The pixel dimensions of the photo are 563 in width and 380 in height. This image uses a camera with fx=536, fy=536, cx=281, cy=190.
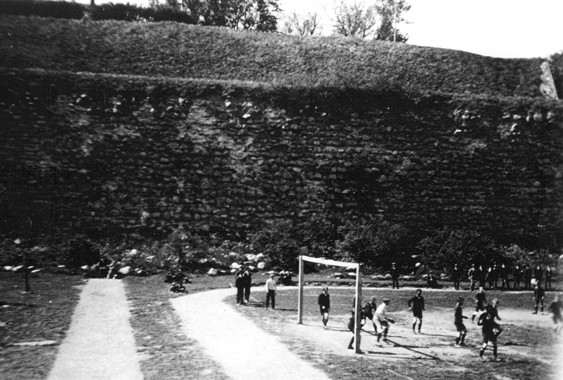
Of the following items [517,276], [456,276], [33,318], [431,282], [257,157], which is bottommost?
[33,318]

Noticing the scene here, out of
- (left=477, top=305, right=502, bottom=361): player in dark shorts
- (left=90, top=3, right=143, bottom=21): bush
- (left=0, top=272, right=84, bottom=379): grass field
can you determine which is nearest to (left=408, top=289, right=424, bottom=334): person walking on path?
(left=477, top=305, right=502, bottom=361): player in dark shorts

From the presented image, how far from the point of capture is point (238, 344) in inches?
372

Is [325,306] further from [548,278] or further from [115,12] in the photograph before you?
[115,12]

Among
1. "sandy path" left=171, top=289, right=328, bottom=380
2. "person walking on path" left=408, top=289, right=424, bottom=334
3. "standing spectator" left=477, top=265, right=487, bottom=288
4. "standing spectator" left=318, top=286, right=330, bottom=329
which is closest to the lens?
"sandy path" left=171, top=289, right=328, bottom=380

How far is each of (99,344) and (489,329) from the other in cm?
641

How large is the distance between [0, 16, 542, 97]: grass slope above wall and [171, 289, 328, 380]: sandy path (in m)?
14.2

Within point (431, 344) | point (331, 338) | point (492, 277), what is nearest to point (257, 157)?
point (492, 277)

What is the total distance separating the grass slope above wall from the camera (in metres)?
24.8

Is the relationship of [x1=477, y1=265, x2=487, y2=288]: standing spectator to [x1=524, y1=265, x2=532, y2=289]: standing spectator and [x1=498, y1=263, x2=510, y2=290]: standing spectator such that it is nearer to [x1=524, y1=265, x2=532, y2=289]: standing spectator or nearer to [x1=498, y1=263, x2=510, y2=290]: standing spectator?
[x1=498, y1=263, x2=510, y2=290]: standing spectator

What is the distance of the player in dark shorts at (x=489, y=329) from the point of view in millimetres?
7285

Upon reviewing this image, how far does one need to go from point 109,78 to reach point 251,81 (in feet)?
20.4

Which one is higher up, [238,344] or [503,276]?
[503,276]

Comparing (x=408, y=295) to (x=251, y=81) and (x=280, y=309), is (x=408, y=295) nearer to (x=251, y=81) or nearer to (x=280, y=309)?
(x=280, y=309)

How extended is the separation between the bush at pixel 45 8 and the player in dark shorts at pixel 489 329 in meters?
29.4
